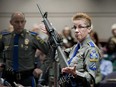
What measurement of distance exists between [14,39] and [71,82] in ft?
4.50

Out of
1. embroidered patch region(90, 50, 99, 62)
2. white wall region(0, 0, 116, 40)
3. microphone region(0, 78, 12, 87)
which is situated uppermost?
white wall region(0, 0, 116, 40)

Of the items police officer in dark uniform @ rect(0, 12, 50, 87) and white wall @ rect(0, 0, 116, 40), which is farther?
white wall @ rect(0, 0, 116, 40)

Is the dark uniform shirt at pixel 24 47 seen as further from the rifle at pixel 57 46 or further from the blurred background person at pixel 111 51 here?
the blurred background person at pixel 111 51

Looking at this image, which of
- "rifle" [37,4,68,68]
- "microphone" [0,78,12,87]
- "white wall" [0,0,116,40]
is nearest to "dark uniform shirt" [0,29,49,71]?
"microphone" [0,78,12,87]

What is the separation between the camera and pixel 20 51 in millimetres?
5637

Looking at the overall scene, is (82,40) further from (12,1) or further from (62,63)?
(12,1)

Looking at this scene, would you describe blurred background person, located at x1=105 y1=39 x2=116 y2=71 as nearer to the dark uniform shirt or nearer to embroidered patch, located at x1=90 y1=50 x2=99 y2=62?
the dark uniform shirt

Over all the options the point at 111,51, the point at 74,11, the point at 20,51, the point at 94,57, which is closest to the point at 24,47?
the point at 20,51

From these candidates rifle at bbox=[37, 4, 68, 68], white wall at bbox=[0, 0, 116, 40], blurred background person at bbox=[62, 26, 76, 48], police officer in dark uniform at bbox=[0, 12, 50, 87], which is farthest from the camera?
white wall at bbox=[0, 0, 116, 40]

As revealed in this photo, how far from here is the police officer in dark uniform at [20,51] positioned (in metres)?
5.62

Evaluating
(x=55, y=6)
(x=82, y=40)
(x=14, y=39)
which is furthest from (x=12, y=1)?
(x=82, y=40)

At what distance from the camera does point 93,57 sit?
4.46m

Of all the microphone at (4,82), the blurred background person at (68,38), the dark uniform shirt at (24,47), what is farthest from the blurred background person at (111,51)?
the microphone at (4,82)

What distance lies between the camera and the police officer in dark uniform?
5625 mm
